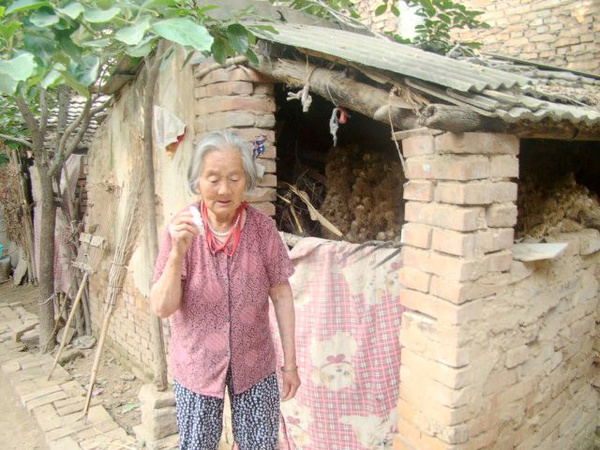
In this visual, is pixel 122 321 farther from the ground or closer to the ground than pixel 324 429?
closer to the ground

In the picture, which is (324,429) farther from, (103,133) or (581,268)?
(103,133)

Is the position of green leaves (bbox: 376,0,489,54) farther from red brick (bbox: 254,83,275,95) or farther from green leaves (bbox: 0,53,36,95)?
green leaves (bbox: 0,53,36,95)

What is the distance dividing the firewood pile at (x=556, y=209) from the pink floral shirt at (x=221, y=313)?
1832 millimetres

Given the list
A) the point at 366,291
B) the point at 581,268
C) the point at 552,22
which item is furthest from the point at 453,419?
the point at 552,22

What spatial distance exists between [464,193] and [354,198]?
5.16 ft

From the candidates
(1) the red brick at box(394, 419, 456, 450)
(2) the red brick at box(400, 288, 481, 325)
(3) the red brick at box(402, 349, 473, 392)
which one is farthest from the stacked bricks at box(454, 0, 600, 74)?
(1) the red brick at box(394, 419, 456, 450)

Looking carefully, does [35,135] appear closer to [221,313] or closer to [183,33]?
[221,313]

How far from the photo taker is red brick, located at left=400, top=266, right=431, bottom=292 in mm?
2287

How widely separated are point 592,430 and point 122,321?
4.75 metres

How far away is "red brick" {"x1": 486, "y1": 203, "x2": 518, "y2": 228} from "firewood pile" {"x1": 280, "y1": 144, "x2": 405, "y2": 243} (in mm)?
1010

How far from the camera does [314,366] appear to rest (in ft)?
9.04

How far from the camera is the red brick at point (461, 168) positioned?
209 cm

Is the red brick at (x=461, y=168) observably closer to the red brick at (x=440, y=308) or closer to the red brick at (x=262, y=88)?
the red brick at (x=440, y=308)

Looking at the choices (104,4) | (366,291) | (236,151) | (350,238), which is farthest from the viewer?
(350,238)
